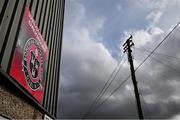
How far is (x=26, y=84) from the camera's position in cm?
639

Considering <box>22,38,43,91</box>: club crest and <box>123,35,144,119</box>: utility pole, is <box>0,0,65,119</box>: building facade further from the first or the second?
→ <box>123,35,144,119</box>: utility pole

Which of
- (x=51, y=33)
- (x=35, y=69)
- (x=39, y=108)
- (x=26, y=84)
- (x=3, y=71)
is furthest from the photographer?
(x=51, y=33)

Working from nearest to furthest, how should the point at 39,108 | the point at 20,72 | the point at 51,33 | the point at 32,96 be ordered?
the point at 20,72 < the point at 32,96 < the point at 39,108 < the point at 51,33

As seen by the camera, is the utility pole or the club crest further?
the utility pole

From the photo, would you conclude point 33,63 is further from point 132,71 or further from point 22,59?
point 132,71

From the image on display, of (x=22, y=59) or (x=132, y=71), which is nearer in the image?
(x=22, y=59)

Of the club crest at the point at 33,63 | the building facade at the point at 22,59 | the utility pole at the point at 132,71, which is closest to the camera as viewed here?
the building facade at the point at 22,59

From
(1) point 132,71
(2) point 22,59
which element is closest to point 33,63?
(2) point 22,59

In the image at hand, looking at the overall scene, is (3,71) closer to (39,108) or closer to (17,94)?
(17,94)

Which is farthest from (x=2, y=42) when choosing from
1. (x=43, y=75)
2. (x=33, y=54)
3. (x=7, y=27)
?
(x=43, y=75)

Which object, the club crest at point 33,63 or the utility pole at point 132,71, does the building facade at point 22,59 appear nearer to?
the club crest at point 33,63

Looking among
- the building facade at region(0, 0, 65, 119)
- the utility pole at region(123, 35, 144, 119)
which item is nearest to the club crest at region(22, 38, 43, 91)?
the building facade at region(0, 0, 65, 119)

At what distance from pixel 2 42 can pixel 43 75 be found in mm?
3862

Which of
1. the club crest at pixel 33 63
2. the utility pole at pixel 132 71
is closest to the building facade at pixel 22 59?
the club crest at pixel 33 63
